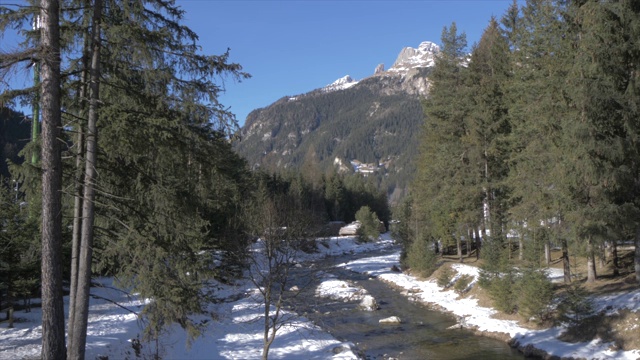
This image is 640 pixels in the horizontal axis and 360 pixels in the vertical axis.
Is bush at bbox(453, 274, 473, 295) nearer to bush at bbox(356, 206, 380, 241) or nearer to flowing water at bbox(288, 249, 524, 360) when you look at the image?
flowing water at bbox(288, 249, 524, 360)

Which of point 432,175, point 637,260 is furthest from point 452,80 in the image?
point 637,260

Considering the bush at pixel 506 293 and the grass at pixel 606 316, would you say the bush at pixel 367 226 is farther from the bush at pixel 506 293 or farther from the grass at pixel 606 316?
the bush at pixel 506 293

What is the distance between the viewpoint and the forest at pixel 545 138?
1476 centimetres

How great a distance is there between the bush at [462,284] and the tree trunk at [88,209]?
21.9m

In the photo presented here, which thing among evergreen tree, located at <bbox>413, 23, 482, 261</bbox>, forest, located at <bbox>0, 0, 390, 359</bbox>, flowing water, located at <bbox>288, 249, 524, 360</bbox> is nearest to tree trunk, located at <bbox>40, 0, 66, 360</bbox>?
forest, located at <bbox>0, 0, 390, 359</bbox>

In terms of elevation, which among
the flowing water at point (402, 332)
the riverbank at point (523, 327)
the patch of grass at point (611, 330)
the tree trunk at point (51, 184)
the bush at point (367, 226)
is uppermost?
the tree trunk at point (51, 184)

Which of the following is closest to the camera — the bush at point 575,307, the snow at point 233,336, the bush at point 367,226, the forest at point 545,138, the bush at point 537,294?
the snow at point 233,336

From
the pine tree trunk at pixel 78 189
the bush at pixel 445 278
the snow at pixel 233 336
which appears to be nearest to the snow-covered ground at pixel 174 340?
the snow at pixel 233 336

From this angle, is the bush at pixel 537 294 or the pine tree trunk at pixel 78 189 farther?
the bush at pixel 537 294

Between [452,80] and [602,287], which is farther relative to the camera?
[452,80]

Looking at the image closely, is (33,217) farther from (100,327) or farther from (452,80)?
(452,80)

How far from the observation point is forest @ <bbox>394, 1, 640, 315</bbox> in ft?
48.4

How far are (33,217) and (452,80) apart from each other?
2447cm

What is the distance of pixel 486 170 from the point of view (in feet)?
88.3
